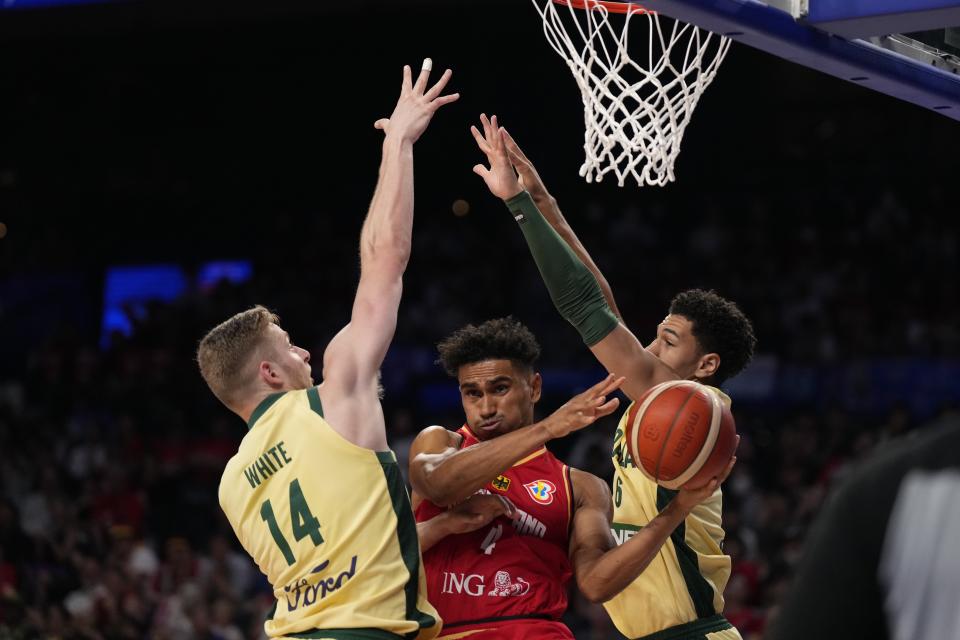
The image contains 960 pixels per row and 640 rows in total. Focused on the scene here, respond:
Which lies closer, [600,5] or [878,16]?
[878,16]

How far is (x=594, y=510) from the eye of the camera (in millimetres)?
3900

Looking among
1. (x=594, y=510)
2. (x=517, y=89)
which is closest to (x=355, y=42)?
(x=517, y=89)

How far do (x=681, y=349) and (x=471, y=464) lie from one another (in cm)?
100

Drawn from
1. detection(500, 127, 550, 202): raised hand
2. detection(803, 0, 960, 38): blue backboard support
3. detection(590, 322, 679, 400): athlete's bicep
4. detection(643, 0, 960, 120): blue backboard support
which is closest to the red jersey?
detection(590, 322, 679, 400): athlete's bicep

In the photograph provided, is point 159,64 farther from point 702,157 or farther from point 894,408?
point 894,408

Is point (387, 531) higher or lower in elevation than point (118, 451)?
lower

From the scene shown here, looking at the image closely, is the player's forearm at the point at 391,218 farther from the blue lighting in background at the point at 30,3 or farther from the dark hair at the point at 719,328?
the blue lighting in background at the point at 30,3

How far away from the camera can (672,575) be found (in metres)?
3.98

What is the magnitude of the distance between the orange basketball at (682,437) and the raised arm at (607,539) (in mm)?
69

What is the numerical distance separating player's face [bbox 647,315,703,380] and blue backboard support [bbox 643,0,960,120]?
0.95 m

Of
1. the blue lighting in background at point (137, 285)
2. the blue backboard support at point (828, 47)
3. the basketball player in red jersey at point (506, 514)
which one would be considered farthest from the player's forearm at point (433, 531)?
the blue lighting in background at point (137, 285)

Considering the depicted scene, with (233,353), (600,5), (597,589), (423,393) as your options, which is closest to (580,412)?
(597,589)

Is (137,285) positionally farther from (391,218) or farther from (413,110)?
(391,218)

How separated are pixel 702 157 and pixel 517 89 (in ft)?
7.49
